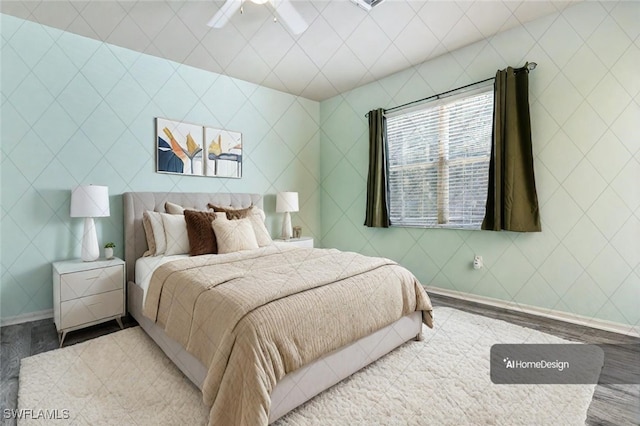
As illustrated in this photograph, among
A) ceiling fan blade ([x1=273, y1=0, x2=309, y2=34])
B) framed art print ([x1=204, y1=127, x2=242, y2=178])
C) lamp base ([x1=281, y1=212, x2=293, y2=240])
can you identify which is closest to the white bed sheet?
framed art print ([x1=204, y1=127, x2=242, y2=178])

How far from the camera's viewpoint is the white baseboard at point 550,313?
231 centimetres

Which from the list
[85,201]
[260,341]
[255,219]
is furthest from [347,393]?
[85,201]

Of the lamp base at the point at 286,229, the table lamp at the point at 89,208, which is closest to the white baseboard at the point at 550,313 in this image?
the lamp base at the point at 286,229

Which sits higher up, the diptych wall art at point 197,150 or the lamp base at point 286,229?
the diptych wall art at point 197,150

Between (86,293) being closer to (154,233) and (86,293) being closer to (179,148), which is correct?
(154,233)

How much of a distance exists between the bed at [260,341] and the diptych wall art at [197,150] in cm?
34

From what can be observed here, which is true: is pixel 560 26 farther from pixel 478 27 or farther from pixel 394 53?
pixel 394 53

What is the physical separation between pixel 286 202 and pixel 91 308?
2.26m

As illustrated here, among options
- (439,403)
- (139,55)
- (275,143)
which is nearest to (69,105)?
(139,55)

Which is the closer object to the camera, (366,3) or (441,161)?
(366,3)

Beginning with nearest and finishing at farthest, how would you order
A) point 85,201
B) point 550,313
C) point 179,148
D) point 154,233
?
point 85,201 → point 550,313 → point 154,233 → point 179,148

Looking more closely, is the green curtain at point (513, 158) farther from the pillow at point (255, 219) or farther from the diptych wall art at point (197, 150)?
the diptych wall art at point (197, 150)

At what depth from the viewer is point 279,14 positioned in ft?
8.31

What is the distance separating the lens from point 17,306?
2488 millimetres
